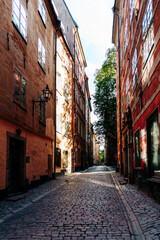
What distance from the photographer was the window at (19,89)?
11229 mm

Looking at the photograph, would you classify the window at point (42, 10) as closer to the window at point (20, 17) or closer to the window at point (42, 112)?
the window at point (20, 17)

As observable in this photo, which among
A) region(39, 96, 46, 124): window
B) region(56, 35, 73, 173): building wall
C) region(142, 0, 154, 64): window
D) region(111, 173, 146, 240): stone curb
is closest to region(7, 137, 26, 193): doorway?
→ region(39, 96, 46, 124): window

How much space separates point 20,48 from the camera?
1187cm

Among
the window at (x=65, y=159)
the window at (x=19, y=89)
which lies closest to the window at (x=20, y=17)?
the window at (x=19, y=89)

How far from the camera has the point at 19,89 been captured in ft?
38.5

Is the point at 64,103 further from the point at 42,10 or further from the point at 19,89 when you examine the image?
the point at 19,89

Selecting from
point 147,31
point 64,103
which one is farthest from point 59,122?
point 147,31

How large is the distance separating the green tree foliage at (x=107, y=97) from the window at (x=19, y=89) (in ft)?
86.7

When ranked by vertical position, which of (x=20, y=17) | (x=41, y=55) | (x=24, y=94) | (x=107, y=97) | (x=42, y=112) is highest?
(x=107, y=97)

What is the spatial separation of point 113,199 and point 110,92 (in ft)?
100

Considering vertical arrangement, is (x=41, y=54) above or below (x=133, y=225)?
above

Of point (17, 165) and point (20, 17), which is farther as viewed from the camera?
point (17, 165)

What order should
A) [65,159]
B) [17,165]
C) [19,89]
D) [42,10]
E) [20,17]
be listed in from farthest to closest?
[65,159] → [42,10] → [17,165] → [20,17] → [19,89]

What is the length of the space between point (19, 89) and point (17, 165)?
334 cm
